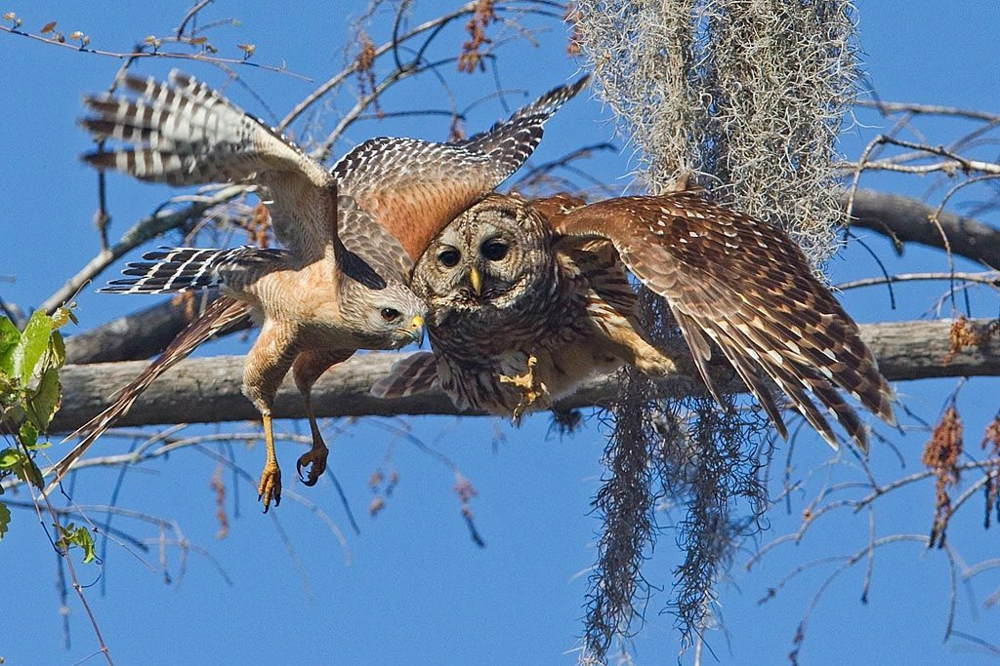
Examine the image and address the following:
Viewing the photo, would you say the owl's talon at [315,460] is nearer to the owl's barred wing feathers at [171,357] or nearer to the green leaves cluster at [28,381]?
the owl's barred wing feathers at [171,357]

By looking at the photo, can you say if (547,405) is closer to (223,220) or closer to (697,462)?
(697,462)

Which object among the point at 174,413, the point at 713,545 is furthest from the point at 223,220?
the point at 713,545

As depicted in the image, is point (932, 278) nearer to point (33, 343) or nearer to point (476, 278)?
point (476, 278)

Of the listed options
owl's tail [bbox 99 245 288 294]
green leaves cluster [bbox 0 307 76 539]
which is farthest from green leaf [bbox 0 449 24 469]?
owl's tail [bbox 99 245 288 294]

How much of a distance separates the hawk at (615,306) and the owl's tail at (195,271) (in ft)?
1.61

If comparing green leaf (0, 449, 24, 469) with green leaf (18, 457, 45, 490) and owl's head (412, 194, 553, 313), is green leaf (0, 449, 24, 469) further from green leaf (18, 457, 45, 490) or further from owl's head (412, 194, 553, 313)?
owl's head (412, 194, 553, 313)

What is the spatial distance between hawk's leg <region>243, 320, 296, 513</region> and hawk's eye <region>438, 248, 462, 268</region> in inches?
21.0

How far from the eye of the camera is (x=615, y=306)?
4371 millimetres

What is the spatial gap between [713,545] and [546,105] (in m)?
1.78

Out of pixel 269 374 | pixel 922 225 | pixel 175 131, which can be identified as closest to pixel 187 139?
pixel 175 131

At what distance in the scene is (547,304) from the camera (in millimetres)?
4367

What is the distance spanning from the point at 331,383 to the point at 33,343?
255cm

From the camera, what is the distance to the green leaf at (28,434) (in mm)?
2607

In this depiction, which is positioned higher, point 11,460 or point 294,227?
point 294,227
